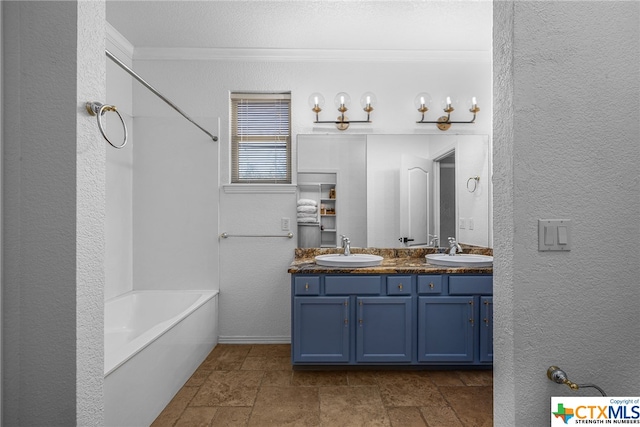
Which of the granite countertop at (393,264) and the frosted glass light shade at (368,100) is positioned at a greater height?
the frosted glass light shade at (368,100)

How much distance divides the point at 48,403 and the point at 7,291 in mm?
345

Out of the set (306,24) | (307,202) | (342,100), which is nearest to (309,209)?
(307,202)

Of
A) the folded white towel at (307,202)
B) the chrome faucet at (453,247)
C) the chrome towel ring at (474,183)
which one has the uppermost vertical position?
the chrome towel ring at (474,183)

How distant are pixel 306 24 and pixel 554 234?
2.34 m

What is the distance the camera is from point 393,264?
2.71 metres

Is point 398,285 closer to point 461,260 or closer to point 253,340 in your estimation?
point 461,260

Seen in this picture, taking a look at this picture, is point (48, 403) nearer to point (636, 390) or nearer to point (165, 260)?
point (636, 390)

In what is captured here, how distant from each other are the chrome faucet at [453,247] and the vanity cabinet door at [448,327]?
1.58ft

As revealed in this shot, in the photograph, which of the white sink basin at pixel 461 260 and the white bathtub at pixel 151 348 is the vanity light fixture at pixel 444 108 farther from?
the white bathtub at pixel 151 348

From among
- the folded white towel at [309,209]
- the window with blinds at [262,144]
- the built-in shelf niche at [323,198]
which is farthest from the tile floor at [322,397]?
the window with blinds at [262,144]

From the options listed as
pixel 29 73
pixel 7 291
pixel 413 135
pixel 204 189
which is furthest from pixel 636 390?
pixel 204 189

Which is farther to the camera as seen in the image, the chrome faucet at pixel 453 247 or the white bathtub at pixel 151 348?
the chrome faucet at pixel 453 247

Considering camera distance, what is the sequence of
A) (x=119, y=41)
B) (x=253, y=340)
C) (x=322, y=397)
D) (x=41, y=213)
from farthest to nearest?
(x=253, y=340) → (x=119, y=41) → (x=322, y=397) → (x=41, y=213)

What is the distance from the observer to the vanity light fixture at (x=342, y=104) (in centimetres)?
302
